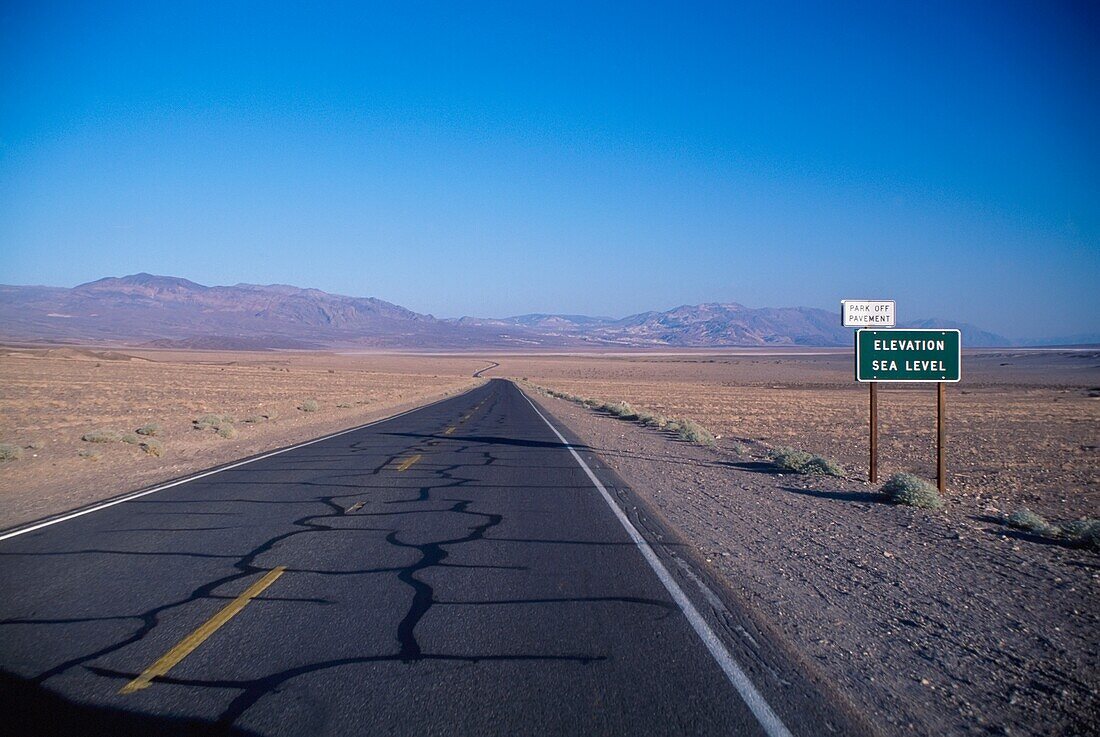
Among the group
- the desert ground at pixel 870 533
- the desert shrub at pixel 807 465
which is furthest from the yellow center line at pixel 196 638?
the desert shrub at pixel 807 465

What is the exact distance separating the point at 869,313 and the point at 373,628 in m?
11.5

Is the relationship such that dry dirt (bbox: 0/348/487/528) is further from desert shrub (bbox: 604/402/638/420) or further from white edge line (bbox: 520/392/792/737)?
desert shrub (bbox: 604/402/638/420)

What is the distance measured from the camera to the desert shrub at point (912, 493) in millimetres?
12391

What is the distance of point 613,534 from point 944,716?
5151 mm

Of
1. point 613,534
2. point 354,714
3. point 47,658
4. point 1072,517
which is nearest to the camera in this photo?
point 354,714

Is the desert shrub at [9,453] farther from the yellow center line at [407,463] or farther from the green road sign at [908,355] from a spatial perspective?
the green road sign at [908,355]

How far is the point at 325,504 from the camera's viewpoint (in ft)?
39.1

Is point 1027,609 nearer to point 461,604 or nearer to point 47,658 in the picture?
point 461,604

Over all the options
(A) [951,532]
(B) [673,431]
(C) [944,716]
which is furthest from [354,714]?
(B) [673,431]

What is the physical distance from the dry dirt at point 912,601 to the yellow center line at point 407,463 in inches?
192

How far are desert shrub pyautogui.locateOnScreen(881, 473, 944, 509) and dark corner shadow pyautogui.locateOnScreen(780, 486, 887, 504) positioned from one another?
0.29m

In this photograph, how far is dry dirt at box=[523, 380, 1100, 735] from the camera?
→ 17.3 feet

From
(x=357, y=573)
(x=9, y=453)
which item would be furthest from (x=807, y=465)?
(x=9, y=453)

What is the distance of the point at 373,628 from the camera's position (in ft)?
20.9
